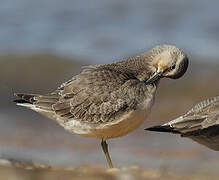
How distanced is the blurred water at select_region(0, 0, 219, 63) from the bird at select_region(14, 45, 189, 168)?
8.33 metres

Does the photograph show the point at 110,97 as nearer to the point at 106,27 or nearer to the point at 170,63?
the point at 170,63

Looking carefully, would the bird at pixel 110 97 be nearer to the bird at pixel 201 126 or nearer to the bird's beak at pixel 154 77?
the bird's beak at pixel 154 77

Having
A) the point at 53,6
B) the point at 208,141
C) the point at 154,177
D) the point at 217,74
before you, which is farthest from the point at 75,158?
the point at 53,6

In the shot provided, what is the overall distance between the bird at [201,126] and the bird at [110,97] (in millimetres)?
588

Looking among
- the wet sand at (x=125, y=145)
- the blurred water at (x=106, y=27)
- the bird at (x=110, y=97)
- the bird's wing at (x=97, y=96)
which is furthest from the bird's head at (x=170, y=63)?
the blurred water at (x=106, y=27)

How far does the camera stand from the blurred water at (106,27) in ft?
59.2

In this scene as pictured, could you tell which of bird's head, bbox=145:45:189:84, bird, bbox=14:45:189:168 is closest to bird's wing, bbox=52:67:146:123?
bird, bbox=14:45:189:168

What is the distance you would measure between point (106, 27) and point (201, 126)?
12.5m

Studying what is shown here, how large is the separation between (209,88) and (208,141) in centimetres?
713

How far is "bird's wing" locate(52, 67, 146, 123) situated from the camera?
307 inches

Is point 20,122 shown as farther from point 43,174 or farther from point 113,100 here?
point 43,174

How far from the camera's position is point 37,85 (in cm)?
1602

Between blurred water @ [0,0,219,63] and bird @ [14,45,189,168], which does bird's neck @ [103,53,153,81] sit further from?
blurred water @ [0,0,219,63]

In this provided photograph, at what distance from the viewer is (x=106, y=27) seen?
20312 millimetres
